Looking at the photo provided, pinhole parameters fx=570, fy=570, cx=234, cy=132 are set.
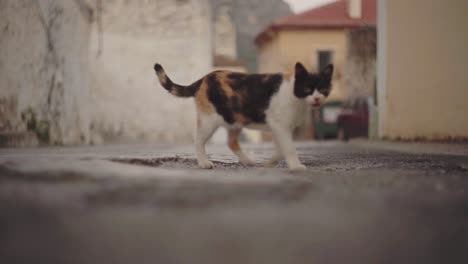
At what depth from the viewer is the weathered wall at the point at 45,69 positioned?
612 centimetres

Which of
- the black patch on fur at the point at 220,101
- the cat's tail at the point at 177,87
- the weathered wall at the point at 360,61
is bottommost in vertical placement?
the black patch on fur at the point at 220,101

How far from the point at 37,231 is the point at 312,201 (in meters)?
0.88

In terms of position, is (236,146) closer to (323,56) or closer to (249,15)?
(323,56)

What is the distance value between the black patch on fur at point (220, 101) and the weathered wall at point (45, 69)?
3.21 meters

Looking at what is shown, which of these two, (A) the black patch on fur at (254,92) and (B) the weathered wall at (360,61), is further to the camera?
(B) the weathered wall at (360,61)

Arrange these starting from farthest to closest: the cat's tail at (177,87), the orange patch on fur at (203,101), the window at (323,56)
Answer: the window at (323,56) < the cat's tail at (177,87) < the orange patch on fur at (203,101)

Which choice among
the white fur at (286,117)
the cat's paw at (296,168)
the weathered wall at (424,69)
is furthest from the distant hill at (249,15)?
the cat's paw at (296,168)

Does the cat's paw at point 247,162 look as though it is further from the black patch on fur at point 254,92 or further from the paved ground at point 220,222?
the paved ground at point 220,222

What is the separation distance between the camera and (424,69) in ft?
24.2

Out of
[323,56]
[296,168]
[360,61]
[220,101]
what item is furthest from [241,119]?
[323,56]

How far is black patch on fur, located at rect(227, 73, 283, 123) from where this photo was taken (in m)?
3.46

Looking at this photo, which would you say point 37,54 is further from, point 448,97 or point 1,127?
point 448,97

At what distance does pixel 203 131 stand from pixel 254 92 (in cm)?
43

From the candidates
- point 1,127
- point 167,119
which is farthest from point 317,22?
point 1,127
